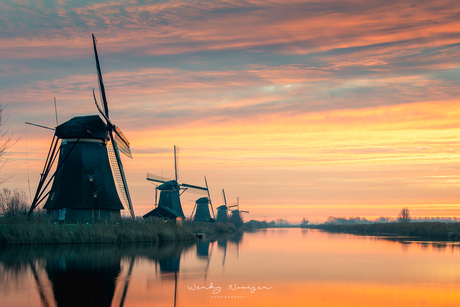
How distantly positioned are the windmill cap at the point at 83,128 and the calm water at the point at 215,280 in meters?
10.9

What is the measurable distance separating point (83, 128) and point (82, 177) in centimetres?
343

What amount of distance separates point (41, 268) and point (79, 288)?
5014 mm

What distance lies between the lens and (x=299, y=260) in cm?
2602

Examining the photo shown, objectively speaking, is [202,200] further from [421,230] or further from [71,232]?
[71,232]

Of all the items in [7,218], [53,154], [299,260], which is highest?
[53,154]

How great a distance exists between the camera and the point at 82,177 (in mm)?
35000

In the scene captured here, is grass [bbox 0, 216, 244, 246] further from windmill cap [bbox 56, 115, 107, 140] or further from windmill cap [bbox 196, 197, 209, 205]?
windmill cap [bbox 196, 197, 209, 205]

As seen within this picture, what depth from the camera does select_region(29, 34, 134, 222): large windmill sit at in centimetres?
3469

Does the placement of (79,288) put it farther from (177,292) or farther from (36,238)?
(36,238)

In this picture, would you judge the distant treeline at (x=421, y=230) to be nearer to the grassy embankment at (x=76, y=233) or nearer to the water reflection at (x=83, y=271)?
the grassy embankment at (x=76, y=233)

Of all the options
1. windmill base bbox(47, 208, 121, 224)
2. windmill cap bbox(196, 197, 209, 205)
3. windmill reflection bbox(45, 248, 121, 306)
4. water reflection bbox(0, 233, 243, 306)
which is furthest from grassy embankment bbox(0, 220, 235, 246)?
windmill cap bbox(196, 197, 209, 205)

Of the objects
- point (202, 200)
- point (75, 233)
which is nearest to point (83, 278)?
point (75, 233)

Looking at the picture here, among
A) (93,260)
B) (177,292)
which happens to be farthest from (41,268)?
(177,292)

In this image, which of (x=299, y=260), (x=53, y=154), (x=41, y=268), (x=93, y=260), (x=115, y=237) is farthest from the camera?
(x=53, y=154)
